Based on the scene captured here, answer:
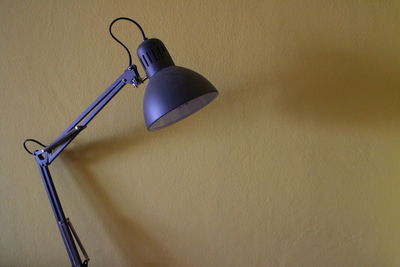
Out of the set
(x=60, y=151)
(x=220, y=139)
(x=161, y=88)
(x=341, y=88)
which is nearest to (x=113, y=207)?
(x=60, y=151)

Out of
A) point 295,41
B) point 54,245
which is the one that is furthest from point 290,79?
point 54,245

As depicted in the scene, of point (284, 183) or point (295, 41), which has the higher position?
point (295, 41)

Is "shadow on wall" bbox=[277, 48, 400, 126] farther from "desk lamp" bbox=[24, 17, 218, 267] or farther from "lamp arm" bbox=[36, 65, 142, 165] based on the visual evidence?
"lamp arm" bbox=[36, 65, 142, 165]

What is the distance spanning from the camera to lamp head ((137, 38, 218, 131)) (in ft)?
1.44

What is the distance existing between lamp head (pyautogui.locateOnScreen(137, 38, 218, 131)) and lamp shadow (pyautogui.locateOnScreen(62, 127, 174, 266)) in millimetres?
327

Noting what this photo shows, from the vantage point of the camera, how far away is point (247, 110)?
2.53 ft

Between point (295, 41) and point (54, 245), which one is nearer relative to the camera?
point (295, 41)

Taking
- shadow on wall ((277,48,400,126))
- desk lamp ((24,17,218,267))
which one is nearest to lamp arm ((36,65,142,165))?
desk lamp ((24,17,218,267))

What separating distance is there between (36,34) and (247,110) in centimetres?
70

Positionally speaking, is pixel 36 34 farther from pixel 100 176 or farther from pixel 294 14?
pixel 294 14

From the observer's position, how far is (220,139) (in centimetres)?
79

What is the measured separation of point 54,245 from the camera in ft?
2.76

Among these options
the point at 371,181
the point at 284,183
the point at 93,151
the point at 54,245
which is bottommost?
the point at 371,181

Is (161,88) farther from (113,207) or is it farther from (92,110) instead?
(113,207)
